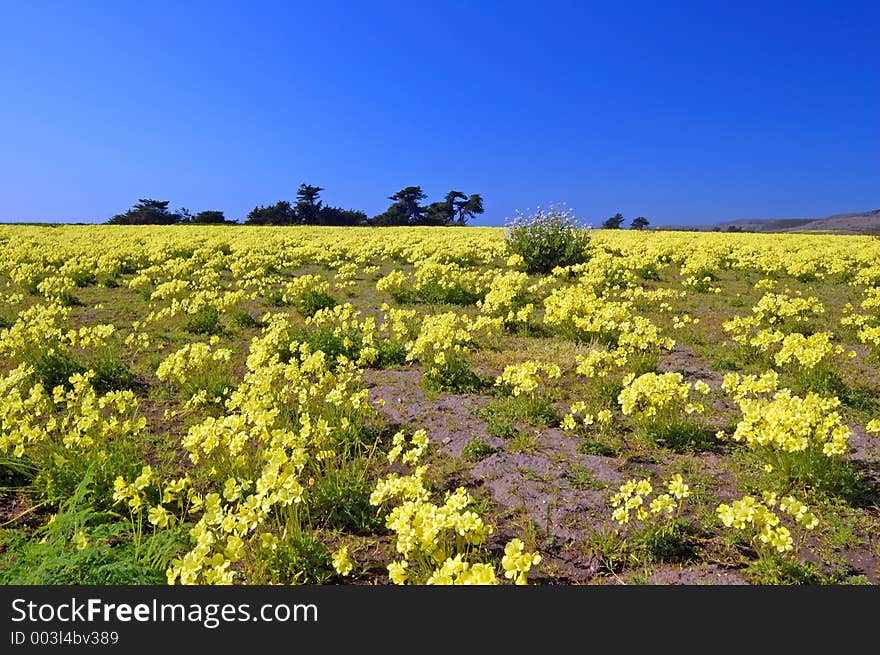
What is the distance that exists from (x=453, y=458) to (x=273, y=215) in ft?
255

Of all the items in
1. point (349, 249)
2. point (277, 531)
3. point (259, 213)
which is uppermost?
point (259, 213)

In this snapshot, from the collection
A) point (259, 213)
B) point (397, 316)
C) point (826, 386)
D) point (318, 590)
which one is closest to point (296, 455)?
point (318, 590)

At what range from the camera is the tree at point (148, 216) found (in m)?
72.8

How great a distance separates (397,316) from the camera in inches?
347

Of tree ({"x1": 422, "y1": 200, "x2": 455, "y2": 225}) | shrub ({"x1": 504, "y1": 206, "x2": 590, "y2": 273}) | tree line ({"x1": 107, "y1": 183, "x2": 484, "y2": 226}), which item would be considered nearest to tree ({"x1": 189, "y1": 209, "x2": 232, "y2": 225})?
tree line ({"x1": 107, "y1": 183, "x2": 484, "y2": 226})

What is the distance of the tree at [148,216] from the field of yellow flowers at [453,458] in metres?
73.6

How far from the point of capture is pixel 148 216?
244 ft

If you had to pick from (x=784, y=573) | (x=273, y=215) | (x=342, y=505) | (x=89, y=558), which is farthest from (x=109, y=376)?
(x=273, y=215)

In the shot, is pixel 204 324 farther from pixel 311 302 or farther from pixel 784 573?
pixel 784 573

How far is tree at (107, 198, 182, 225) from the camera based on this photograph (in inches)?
2864

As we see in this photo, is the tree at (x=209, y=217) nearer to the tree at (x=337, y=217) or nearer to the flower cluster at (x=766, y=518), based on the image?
the tree at (x=337, y=217)

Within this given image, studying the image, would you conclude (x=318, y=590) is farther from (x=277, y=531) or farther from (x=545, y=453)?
(x=545, y=453)

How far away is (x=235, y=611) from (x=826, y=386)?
7019 mm

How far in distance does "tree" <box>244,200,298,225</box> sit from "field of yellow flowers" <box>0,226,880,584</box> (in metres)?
70.2
